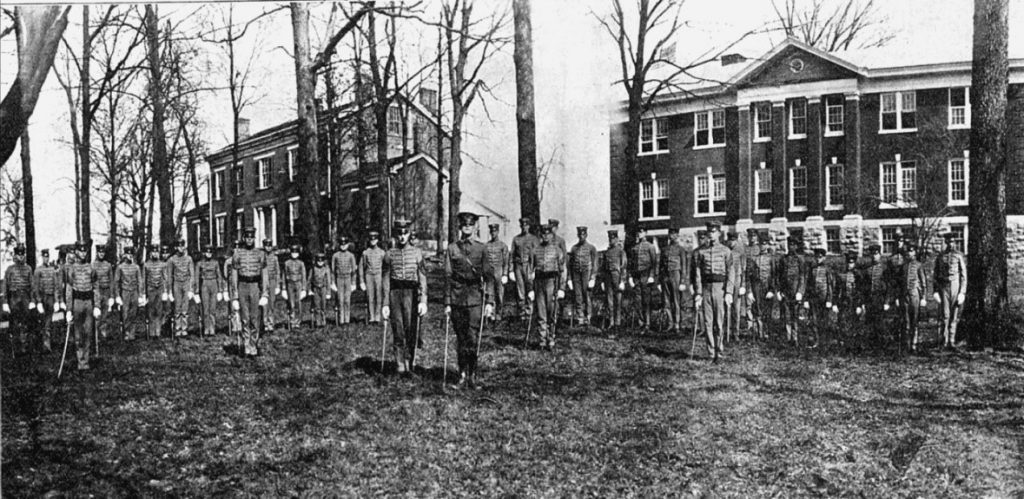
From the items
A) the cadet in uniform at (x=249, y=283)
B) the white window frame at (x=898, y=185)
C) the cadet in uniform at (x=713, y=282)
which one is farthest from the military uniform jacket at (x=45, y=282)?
the white window frame at (x=898, y=185)

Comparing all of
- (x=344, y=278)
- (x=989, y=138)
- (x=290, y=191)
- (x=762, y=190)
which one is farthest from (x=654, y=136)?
(x=290, y=191)

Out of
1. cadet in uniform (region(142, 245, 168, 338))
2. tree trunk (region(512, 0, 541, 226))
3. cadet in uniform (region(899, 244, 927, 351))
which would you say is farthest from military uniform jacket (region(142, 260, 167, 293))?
cadet in uniform (region(899, 244, 927, 351))

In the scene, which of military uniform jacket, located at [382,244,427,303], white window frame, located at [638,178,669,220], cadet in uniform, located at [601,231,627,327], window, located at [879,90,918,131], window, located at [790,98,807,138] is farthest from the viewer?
cadet in uniform, located at [601,231,627,327]

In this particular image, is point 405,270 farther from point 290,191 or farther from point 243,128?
point 243,128

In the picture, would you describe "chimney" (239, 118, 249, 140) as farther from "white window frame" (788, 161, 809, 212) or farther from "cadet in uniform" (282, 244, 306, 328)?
"white window frame" (788, 161, 809, 212)

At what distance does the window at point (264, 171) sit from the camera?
619 cm

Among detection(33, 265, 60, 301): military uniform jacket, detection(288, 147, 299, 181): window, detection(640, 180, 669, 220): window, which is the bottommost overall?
detection(33, 265, 60, 301): military uniform jacket

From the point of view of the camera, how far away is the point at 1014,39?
531 centimetres

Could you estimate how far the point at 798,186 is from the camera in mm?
5355

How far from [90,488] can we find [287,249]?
2.26m

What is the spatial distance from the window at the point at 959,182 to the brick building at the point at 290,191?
152 inches

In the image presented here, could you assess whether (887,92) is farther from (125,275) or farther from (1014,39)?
(125,275)

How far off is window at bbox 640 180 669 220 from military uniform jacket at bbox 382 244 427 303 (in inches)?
72.9

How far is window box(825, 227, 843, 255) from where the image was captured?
5.61m
